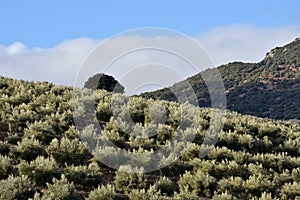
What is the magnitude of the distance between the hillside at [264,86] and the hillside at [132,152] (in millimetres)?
46902

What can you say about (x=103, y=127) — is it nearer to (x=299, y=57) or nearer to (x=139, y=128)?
(x=139, y=128)

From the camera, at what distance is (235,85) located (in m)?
96.1

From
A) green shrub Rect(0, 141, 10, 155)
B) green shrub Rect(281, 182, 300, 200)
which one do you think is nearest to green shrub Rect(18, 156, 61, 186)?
green shrub Rect(0, 141, 10, 155)

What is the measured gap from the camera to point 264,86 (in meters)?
92.3

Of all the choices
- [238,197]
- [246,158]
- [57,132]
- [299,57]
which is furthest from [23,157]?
[299,57]

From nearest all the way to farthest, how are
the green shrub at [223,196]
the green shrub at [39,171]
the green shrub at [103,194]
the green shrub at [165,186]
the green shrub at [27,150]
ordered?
1. the green shrub at [103,194]
2. the green shrub at [39,171]
3. the green shrub at [223,196]
4. the green shrub at [165,186]
5. the green shrub at [27,150]

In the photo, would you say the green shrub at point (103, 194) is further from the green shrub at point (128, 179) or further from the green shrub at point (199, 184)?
the green shrub at point (199, 184)

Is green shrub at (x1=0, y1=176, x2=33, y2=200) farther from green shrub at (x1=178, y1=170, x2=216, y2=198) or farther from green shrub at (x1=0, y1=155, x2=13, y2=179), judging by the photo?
green shrub at (x1=178, y1=170, x2=216, y2=198)

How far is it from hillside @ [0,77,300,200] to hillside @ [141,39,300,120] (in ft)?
154

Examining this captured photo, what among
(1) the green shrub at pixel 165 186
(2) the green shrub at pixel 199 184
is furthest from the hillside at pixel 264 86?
(1) the green shrub at pixel 165 186

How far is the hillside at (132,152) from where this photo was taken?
12.3 metres

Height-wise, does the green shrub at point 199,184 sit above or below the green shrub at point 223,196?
above

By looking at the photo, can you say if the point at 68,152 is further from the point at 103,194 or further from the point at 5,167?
the point at 103,194

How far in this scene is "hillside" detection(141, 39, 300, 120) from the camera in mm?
76250
